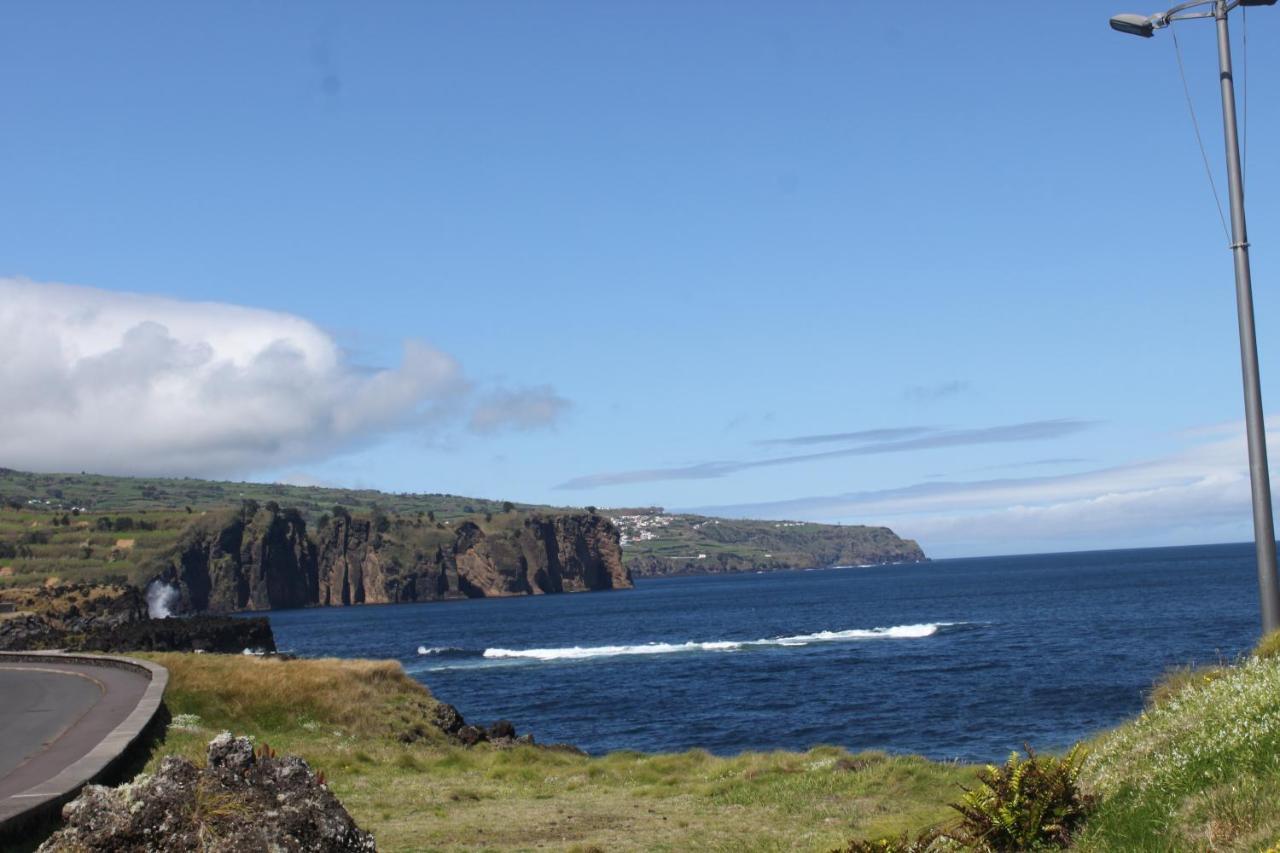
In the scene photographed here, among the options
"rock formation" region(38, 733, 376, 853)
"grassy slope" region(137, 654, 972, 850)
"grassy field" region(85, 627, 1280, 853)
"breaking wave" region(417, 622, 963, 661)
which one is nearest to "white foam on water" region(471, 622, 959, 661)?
"breaking wave" region(417, 622, 963, 661)

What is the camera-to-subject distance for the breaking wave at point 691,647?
300 ft

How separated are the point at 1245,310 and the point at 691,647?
277 feet

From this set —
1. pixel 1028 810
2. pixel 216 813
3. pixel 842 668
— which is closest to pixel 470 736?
pixel 216 813

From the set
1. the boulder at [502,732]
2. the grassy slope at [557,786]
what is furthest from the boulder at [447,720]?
the grassy slope at [557,786]

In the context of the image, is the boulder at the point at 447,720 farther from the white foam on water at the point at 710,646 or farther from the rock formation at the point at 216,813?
the white foam on water at the point at 710,646

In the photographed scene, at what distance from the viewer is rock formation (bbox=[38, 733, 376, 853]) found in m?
8.60

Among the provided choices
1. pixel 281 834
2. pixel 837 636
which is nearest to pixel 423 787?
pixel 281 834

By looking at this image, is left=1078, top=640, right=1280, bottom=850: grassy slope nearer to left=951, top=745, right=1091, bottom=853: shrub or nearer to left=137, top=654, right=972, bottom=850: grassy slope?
left=951, top=745, right=1091, bottom=853: shrub

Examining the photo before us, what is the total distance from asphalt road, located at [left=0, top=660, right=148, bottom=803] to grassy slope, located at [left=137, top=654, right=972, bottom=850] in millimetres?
1450

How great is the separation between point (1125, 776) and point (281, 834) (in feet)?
23.0

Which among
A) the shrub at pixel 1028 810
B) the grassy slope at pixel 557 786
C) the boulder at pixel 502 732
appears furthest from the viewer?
the boulder at pixel 502 732

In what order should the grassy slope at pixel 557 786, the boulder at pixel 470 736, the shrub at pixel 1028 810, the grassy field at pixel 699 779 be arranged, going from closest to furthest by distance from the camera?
the grassy field at pixel 699 779 → the shrub at pixel 1028 810 → the grassy slope at pixel 557 786 → the boulder at pixel 470 736

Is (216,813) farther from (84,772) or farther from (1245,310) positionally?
(1245,310)

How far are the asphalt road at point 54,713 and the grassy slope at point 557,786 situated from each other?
57.1 inches
